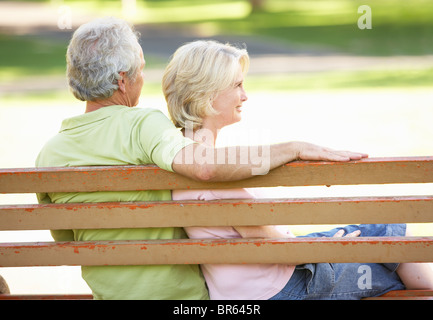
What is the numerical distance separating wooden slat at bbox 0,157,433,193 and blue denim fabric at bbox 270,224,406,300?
18.3 inches

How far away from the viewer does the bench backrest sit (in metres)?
2.65

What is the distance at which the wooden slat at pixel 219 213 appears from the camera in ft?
8.73

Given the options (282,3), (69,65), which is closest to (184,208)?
(69,65)

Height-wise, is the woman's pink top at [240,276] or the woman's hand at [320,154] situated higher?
the woman's hand at [320,154]

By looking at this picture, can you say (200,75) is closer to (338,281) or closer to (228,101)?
(228,101)

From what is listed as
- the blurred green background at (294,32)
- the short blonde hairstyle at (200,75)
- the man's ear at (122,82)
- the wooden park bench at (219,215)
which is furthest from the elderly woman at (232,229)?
the blurred green background at (294,32)

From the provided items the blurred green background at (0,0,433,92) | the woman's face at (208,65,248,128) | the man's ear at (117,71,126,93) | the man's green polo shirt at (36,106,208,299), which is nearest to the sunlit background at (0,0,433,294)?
the blurred green background at (0,0,433,92)

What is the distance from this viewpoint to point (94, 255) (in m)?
2.90

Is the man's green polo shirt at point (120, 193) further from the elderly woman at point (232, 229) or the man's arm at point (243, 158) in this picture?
the man's arm at point (243, 158)

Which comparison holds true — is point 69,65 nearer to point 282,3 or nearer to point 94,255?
point 94,255

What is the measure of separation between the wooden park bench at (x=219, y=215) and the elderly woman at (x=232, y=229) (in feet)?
0.33

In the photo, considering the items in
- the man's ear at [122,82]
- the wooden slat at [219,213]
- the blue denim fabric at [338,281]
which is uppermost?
the man's ear at [122,82]

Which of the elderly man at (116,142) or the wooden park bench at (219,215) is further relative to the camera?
the elderly man at (116,142)
